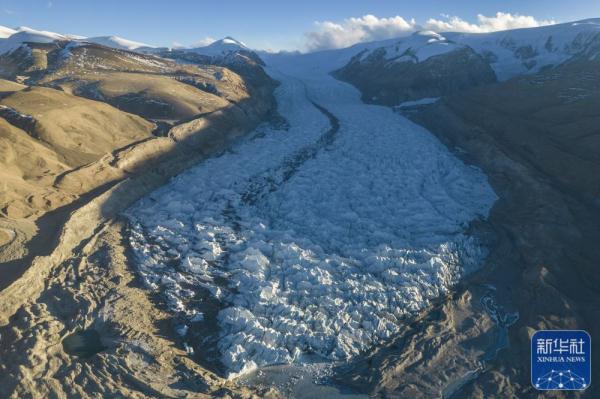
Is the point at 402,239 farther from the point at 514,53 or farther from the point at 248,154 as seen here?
the point at 514,53

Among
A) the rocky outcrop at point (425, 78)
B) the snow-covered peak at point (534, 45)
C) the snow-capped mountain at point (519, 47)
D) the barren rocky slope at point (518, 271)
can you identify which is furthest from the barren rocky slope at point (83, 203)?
Answer: the snow-covered peak at point (534, 45)

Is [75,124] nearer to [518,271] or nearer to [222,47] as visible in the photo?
[518,271]

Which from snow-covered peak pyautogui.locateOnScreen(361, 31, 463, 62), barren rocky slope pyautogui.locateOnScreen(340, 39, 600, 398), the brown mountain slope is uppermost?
snow-covered peak pyautogui.locateOnScreen(361, 31, 463, 62)

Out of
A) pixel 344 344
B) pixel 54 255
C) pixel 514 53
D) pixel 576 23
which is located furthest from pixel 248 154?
pixel 576 23

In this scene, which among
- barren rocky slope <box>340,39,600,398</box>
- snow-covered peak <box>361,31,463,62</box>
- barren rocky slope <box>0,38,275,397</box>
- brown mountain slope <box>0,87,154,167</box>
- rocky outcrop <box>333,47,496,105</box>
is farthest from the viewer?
snow-covered peak <box>361,31,463,62</box>

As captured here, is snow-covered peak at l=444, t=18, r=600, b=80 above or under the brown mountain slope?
above

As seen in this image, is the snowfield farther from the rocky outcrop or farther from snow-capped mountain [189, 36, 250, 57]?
snow-capped mountain [189, 36, 250, 57]

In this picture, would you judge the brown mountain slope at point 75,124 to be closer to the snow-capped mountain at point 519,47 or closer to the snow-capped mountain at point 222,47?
the snow-capped mountain at point 519,47

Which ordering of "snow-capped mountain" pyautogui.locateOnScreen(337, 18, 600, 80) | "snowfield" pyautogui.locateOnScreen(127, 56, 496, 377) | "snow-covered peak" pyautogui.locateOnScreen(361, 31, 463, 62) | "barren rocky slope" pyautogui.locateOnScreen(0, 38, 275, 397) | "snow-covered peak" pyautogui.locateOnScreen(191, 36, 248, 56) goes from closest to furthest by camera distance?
1. "barren rocky slope" pyautogui.locateOnScreen(0, 38, 275, 397)
2. "snowfield" pyautogui.locateOnScreen(127, 56, 496, 377)
3. "snow-capped mountain" pyautogui.locateOnScreen(337, 18, 600, 80)
4. "snow-covered peak" pyautogui.locateOnScreen(361, 31, 463, 62)
5. "snow-covered peak" pyautogui.locateOnScreen(191, 36, 248, 56)

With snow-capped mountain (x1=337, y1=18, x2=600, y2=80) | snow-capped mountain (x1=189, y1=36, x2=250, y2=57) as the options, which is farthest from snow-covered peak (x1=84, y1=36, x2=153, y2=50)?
snow-capped mountain (x1=337, y1=18, x2=600, y2=80)

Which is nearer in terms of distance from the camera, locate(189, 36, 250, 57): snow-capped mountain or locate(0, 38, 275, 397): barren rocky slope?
locate(0, 38, 275, 397): barren rocky slope
